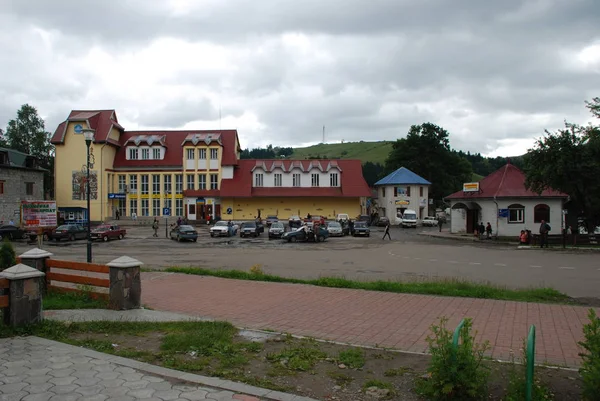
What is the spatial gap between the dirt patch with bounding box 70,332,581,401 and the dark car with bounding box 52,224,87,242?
115 feet

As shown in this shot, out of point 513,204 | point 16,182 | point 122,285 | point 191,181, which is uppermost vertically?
point 191,181

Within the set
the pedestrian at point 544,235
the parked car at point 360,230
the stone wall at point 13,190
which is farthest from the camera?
the stone wall at point 13,190

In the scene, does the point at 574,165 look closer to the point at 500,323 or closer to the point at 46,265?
the point at 500,323

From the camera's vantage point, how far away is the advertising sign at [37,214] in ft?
131

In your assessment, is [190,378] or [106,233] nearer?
[190,378]

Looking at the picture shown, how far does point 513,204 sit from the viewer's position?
40094mm

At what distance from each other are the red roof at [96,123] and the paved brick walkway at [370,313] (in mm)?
56440

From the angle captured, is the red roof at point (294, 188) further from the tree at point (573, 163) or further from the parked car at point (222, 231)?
the tree at point (573, 163)

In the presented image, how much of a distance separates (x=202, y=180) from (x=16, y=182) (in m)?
23.4

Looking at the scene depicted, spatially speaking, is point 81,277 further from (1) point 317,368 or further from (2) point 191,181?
(2) point 191,181

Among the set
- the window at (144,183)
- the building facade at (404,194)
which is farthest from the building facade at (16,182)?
the building facade at (404,194)

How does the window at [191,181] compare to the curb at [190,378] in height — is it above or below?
above

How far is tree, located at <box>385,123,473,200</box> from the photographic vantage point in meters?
79.9

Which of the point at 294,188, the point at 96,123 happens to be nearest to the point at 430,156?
the point at 294,188
